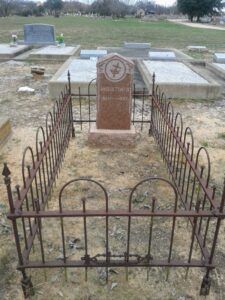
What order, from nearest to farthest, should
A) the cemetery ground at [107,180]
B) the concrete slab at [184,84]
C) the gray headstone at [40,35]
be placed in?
the cemetery ground at [107,180]
the concrete slab at [184,84]
the gray headstone at [40,35]

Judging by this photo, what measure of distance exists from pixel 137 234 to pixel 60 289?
1.00 metres

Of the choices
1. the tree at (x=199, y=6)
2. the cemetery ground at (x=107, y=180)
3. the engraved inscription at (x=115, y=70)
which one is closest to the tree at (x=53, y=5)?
the tree at (x=199, y=6)

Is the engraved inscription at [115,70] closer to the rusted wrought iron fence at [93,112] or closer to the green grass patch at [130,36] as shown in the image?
the rusted wrought iron fence at [93,112]

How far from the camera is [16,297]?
2.61 metres

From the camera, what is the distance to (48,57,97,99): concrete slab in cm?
762

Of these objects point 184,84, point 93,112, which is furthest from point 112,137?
point 184,84

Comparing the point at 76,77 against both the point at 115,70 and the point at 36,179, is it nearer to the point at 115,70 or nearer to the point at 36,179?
the point at 115,70

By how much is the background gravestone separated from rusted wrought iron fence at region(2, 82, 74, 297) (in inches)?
24.3

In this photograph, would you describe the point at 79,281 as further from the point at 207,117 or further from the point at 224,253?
the point at 207,117

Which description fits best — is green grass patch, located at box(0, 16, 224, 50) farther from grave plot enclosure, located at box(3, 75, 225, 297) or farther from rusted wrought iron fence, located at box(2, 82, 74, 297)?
grave plot enclosure, located at box(3, 75, 225, 297)

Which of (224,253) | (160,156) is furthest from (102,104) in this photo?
(224,253)

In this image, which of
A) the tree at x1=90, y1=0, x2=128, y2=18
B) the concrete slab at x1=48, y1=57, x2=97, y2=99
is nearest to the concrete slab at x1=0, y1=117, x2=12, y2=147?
the concrete slab at x1=48, y1=57, x2=97, y2=99

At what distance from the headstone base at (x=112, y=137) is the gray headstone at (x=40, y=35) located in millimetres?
12970

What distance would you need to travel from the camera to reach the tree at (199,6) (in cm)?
4988
